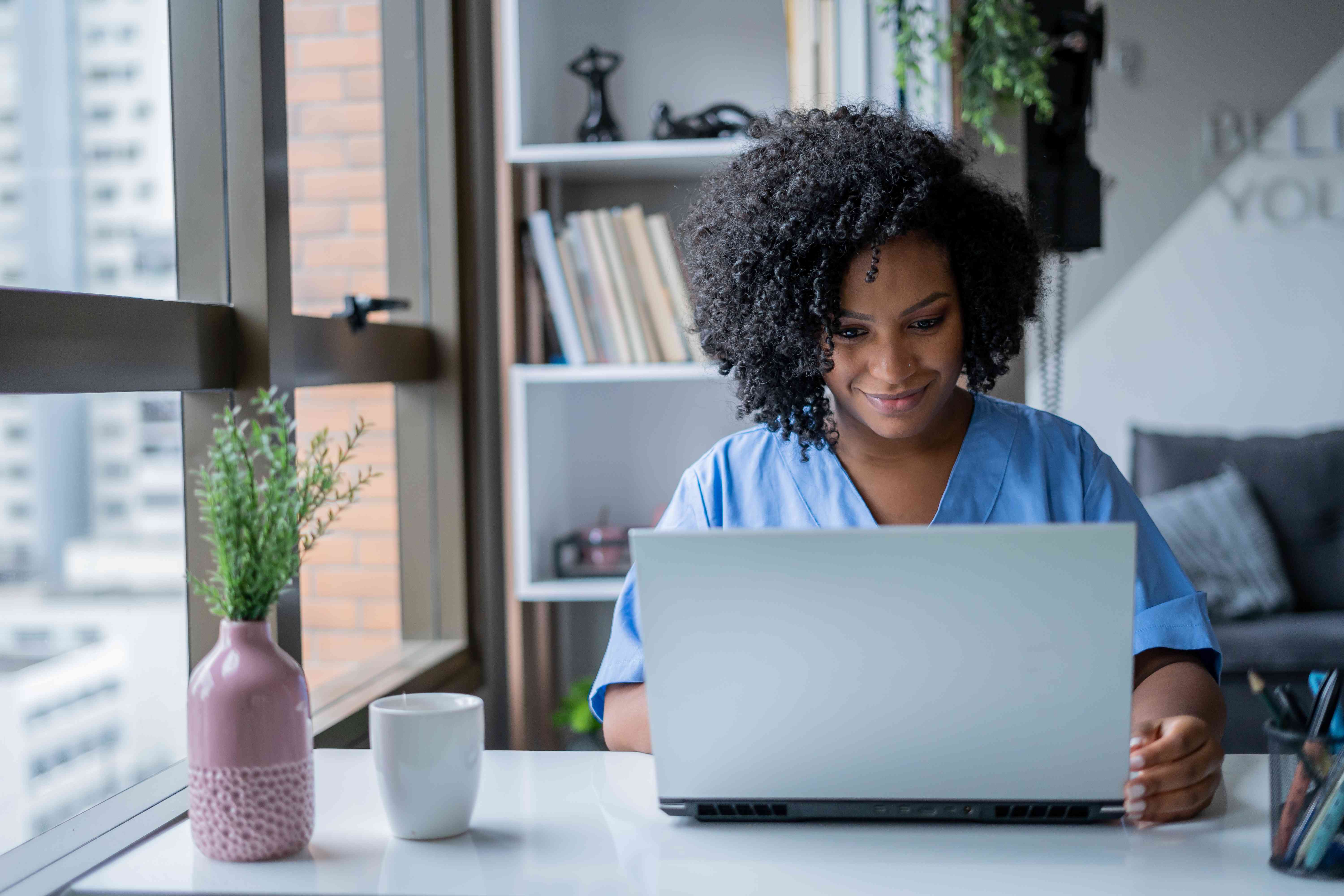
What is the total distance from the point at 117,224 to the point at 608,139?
114 cm

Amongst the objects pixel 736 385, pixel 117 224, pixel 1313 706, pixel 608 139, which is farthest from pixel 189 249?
pixel 1313 706

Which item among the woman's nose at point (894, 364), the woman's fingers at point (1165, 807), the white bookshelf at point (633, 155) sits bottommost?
the woman's fingers at point (1165, 807)

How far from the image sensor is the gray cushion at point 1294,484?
10.7 ft

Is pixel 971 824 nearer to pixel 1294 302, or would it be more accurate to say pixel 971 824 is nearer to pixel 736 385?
pixel 736 385

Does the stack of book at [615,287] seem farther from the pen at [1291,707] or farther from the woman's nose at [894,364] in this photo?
the pen at [1291,707]

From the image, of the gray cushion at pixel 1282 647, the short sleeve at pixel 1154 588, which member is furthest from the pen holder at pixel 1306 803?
the gray cushion at pixel 1282 647

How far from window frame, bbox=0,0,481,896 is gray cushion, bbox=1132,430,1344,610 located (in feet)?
6.86

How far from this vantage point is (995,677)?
79 cm

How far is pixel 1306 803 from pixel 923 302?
0.63 m

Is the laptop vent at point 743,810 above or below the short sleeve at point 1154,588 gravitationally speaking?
below

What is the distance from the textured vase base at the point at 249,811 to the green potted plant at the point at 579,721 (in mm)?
1461

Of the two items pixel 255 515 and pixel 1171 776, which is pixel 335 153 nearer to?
pixel 255 515

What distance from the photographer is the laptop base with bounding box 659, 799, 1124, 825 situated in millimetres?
852

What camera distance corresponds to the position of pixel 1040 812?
860mm
